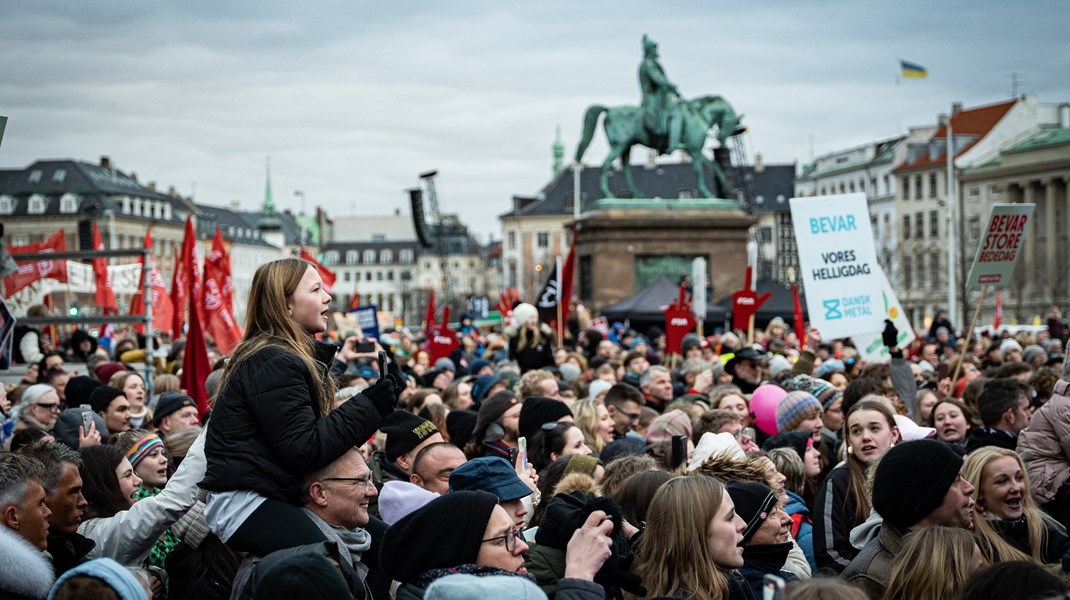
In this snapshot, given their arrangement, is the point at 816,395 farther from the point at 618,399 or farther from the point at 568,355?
the point at 568,355

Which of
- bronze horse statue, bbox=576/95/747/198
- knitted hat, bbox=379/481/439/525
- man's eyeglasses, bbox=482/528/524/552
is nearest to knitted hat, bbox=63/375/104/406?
knitted hat, bbox=379/481/439/525

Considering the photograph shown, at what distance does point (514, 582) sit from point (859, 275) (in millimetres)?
9255

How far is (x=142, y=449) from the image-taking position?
21.7 feet

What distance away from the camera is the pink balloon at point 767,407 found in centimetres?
937

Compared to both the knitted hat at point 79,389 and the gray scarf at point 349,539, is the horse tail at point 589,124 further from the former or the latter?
the gray scarf at point 349,539

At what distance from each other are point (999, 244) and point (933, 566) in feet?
27.1

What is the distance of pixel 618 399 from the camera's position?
10219 mm

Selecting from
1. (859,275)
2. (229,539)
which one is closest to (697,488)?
(229,539)

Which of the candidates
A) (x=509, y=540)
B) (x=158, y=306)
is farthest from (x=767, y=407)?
(x=158, y=306)

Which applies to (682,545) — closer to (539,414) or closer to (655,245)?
(539,414)

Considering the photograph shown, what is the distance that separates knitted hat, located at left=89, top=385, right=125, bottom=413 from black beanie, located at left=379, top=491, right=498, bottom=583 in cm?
565

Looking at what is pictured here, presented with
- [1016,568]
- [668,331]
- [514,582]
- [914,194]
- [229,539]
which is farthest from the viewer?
[914,194]

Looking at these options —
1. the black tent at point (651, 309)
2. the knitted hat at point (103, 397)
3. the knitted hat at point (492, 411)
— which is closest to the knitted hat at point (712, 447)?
the knitted hat at point (492, 411)

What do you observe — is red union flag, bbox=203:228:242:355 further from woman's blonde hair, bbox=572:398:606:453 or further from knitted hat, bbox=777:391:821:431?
knitted hat, bbox=777:391:821:431
